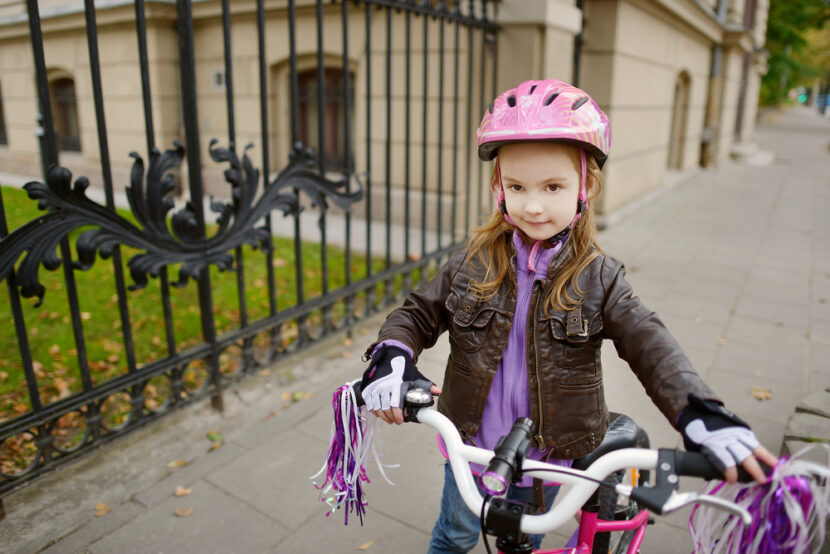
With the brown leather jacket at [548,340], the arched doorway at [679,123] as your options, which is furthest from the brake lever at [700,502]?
the arched doorway at [679,123]

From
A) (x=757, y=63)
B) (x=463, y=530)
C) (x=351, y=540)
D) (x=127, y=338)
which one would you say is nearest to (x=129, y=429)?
(x=127, y=338)

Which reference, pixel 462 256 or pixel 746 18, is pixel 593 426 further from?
pixel 746 18

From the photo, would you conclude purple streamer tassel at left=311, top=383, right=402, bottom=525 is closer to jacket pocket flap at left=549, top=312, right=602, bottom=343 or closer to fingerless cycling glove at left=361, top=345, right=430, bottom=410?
fingerless cycling glove at left=361, top=345, right=430, bottom=410

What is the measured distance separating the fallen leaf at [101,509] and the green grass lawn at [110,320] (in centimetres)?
78

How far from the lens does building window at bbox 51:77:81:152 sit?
10.9 metres

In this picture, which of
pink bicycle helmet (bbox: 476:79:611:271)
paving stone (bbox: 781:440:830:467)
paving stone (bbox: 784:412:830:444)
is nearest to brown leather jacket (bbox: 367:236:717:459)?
pink bicycle helmet (bbox: 476:79:611:271)

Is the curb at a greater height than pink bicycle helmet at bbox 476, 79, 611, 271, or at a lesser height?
lesser

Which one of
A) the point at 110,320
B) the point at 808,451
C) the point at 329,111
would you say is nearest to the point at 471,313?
the point at 808,451

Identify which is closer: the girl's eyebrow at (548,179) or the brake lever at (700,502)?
the brake lever at (700,502)

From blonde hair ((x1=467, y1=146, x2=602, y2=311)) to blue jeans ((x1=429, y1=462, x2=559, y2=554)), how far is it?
626 millimetres

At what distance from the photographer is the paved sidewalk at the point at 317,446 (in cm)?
271

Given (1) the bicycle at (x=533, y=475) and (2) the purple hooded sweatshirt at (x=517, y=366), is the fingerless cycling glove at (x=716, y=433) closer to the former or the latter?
(1) the bicycle at (x=533, y=475)

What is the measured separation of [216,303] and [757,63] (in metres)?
22.9

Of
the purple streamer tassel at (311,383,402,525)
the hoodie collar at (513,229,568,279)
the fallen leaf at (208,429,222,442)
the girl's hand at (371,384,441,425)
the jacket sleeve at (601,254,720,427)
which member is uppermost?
the hoodie collar at (513,229,568,279)
